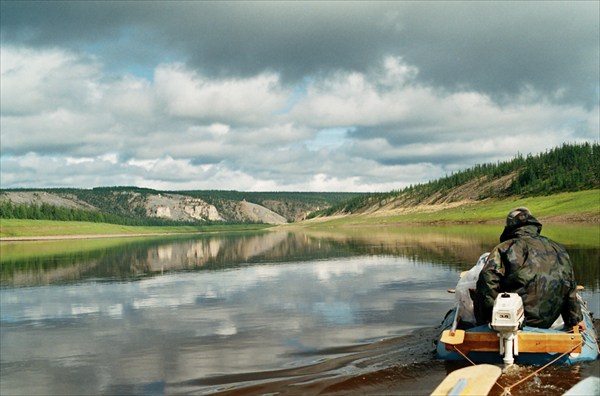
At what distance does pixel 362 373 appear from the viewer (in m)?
12.1

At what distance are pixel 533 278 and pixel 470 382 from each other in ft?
12.8

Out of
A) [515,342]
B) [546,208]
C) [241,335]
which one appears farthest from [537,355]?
[546,208]

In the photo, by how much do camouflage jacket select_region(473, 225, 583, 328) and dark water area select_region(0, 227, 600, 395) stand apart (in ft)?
4.05

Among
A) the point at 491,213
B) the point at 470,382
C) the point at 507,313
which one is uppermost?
the point at 507,313

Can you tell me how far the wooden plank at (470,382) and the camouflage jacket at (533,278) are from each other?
2977mm

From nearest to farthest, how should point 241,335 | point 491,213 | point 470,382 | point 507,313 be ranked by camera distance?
point 470,382 → point 507,313 → point 241,335 → point 491,213

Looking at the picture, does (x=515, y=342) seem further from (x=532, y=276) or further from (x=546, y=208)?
(x=546, y=208)

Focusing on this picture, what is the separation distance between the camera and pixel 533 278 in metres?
10.9

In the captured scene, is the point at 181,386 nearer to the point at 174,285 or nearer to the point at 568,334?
the point at 568,334

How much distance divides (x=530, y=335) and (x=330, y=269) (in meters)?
27.6

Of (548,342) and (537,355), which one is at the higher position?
(548,342)

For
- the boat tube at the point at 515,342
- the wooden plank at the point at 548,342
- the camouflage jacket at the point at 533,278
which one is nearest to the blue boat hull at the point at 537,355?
the boat tube at the point at 515,342

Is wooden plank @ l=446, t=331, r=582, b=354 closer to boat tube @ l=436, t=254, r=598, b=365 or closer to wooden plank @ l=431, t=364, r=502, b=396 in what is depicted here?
boat tube @ l=436, t=254, r=598, b=365

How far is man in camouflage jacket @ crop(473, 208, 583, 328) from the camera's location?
10.9m
